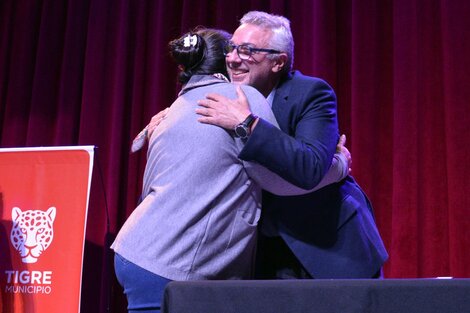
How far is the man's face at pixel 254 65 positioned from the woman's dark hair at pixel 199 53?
0.29ft

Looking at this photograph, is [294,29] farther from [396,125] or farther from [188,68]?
[188,68]

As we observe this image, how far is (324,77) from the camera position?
3.47 m

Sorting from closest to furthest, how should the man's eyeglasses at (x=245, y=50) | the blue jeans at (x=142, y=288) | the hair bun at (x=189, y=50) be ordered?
1. the blue jeans at (x=142, y=288)
2. the hair bun at (x=189, y=50)
3. the man's eyeglasses at (x=245, y=50)

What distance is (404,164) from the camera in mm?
3199

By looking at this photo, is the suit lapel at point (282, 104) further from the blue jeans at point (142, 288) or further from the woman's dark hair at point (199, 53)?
the blue jeans at point (142, 288)

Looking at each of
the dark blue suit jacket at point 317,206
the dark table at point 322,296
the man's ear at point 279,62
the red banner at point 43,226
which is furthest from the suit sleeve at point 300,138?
the red banner at point 43,226

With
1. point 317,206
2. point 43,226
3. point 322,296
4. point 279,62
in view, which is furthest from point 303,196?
point 43,226

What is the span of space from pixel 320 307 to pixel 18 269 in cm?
226

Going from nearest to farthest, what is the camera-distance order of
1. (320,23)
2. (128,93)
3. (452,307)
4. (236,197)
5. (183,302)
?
(452,307), (183,302), (236,197), (320,23), (128,93)

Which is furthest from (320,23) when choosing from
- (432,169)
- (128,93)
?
(128,93)

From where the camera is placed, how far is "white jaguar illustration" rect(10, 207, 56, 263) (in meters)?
3.08

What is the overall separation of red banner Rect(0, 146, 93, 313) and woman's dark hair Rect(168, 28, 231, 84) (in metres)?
1.46

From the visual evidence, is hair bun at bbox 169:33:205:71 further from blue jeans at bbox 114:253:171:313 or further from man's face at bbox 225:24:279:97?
blue jeans at bbox 114:253:171:313

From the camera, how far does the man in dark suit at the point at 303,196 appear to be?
154 centimetres
